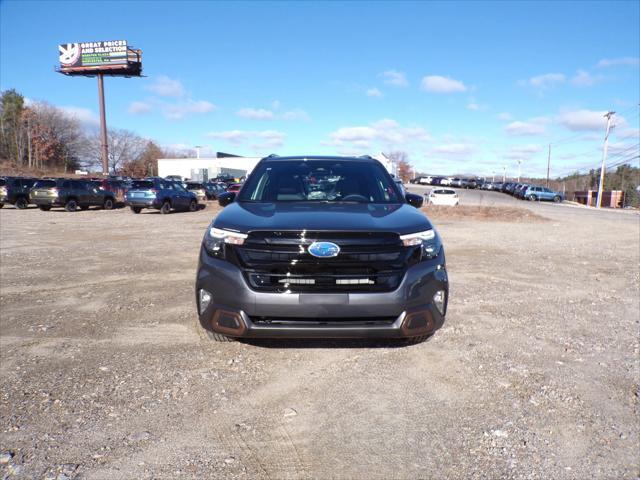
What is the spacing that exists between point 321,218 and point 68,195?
2267 cm

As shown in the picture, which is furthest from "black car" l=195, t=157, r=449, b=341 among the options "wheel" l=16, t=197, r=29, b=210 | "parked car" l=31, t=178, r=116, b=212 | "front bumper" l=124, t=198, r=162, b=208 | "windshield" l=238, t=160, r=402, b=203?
"wheel" l=16, t=197, r=29, b=210

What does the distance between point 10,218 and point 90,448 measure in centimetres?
1887

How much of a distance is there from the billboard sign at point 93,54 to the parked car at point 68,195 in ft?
139

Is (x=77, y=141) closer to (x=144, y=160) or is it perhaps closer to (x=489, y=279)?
(x=144, y=160)

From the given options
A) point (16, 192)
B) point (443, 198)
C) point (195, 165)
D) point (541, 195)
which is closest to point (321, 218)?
point (16, 192)

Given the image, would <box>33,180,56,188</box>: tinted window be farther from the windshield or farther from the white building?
the white building

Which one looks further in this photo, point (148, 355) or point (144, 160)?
point (144, 160)

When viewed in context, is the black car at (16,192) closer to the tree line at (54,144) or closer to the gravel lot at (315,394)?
the gravel lot at (315,394)

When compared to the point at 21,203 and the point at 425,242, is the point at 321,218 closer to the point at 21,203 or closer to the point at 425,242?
the point at 425,242

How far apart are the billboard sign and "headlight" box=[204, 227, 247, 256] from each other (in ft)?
210

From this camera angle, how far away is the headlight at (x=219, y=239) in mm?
3197

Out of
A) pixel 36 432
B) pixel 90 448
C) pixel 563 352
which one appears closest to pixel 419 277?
pixel 563 352

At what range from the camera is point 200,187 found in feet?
110

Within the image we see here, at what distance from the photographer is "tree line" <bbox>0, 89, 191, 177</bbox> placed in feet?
242
